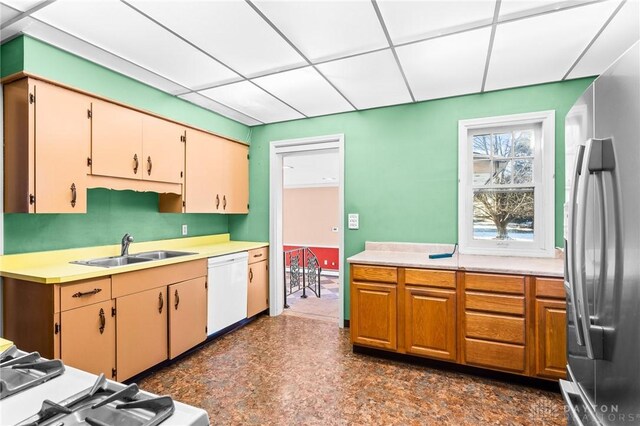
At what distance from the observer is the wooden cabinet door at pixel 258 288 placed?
3780 millimetres

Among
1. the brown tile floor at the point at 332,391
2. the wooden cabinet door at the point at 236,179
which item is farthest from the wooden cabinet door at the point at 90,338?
the wooden cabinet door at the point at 236,179

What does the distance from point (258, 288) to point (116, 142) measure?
7.39ft

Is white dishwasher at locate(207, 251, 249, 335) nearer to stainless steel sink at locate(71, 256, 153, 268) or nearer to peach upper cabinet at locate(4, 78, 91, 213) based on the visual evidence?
stainless steel sink at locate(71, 256, 153, 268)

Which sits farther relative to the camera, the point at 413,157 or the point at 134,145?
the point at 413,157

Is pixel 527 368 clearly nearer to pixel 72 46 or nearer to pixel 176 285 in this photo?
pixel 176 285

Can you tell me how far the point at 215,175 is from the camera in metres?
3.65

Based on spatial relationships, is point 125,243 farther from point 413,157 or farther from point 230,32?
point 413,157

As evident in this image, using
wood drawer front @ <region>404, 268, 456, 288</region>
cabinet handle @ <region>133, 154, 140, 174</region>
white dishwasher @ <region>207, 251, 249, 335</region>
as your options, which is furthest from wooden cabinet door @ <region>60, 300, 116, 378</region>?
wood drawer front @ <region>404, 268, 456, 288</region>

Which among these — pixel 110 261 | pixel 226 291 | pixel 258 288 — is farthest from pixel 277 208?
pixel 110 261

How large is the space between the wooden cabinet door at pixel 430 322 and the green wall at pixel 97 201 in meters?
2.61

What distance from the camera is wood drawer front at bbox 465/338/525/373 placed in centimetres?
241

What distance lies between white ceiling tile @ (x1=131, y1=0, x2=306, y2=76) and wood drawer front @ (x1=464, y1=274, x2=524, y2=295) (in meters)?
2.25

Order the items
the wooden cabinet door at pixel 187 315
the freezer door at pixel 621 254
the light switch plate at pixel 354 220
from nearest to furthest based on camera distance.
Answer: the freezer door at pixel 621 254
the wooden cabinet door at pixel 187 315
the light switch plate at pixel 354 220

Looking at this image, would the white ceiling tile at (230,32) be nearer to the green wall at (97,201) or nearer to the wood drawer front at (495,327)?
the green wall at (97,201)
